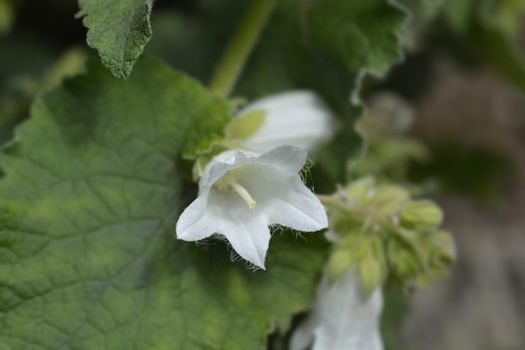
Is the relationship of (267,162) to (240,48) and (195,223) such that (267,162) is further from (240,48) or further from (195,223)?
(240,48)

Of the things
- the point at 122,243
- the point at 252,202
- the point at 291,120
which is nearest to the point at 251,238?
the point at 252,202

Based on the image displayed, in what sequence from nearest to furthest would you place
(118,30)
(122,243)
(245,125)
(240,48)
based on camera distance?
1. (118,30)
2. (122,243)
3. (245,125)
4. (240,48)

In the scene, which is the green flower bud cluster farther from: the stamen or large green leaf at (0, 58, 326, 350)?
the stamen

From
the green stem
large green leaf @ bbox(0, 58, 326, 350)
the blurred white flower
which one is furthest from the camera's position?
the green stem

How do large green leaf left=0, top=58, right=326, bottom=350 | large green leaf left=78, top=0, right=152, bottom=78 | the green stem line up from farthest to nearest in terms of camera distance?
the green stem
large green leaf left=0, top=58, right=326, bottom=350
large green leaf left=78, top=0, right=152, bottom=78

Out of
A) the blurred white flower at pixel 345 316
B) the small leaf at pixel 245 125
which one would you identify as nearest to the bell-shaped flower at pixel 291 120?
the small leaf at pixel 245 125

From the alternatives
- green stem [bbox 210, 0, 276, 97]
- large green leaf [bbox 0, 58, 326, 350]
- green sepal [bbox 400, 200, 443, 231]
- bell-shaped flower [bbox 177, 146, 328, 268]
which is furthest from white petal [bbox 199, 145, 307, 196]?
green stem [bbox 210, 0, 276, 97]
